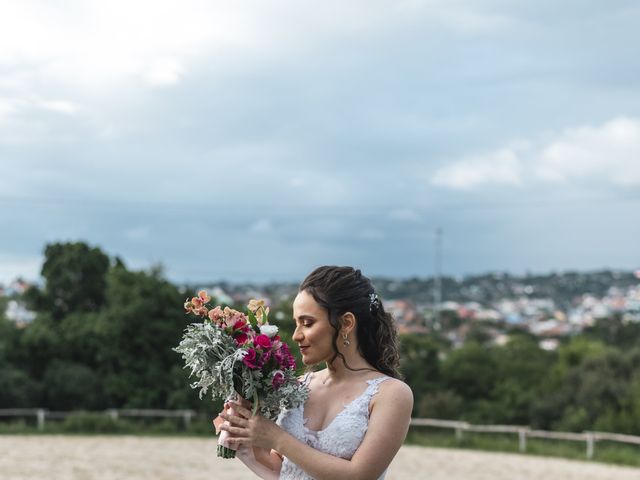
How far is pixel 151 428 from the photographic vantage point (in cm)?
2719

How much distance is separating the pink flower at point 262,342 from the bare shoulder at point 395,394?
0.35 metres

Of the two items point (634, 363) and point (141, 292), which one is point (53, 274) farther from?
point (634, 363)

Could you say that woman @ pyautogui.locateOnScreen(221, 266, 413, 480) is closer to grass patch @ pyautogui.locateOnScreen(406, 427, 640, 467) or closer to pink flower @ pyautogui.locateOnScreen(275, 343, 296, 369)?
pink flower @ pyautogui.locateOnScreen(275, 343, 296, 369)

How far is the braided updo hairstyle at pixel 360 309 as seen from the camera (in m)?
3.12

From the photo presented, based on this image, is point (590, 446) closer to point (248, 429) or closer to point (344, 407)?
point (344, 407)

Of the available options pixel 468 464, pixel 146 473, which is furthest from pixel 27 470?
pixel 468 464

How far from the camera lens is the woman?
A: 119 inches

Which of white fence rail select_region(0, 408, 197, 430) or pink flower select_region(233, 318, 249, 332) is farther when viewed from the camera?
white fence rail select_region(0, 408, 197, 430)

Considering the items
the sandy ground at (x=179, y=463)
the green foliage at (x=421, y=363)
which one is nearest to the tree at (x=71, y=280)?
the green foliage at (x=421, y=363)

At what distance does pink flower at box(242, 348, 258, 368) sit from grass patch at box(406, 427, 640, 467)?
19.9 meters

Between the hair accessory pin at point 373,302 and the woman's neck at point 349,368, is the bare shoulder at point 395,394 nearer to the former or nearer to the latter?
the woman's neck at point 349,368

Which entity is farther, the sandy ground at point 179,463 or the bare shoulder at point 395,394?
the sandy ground at point 179,463

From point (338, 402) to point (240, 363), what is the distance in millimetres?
322

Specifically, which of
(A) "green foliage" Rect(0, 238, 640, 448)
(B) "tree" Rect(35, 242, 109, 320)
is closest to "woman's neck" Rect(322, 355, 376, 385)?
(A) "green foliage" Rect(0, 238, 640, 448)
